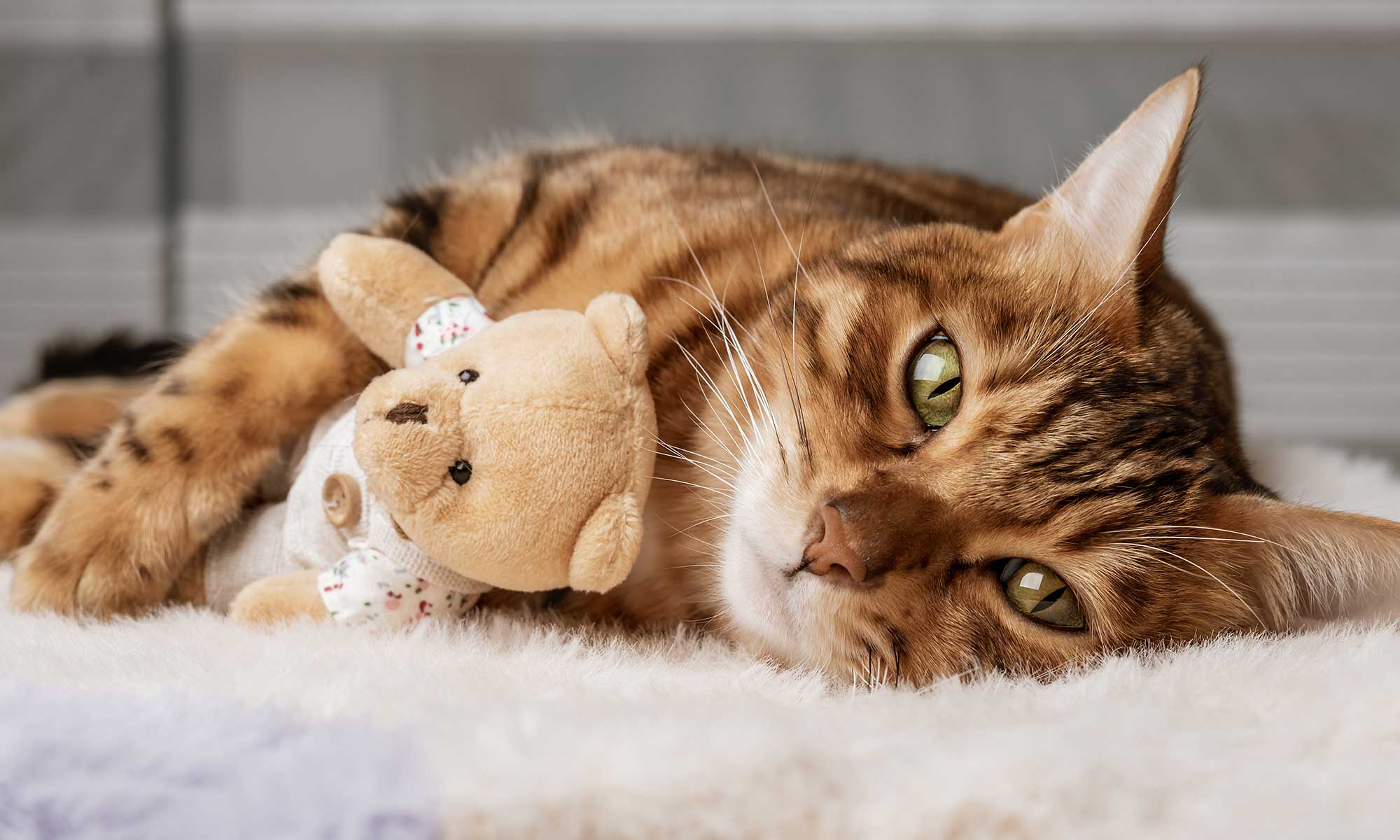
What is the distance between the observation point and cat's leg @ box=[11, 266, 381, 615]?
0.99 meters

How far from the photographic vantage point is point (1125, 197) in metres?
1.05

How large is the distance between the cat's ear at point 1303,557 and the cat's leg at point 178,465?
0.87m

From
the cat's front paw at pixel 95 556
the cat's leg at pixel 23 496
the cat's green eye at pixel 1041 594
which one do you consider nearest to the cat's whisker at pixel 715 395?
the cat's green eye at pixel 1041 594

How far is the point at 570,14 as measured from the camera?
9.02 ft

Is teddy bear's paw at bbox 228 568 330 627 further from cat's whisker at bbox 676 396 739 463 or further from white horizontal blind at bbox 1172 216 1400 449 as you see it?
white horizontal blind at bbox 1172 216 1400 449

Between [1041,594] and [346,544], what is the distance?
627mm

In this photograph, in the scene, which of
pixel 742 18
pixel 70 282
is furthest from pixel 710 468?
pixel 70 282

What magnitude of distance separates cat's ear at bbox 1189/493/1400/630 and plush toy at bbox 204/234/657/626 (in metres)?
0.52

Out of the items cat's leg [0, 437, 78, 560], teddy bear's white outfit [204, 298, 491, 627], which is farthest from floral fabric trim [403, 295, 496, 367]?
cat's leg [0, 437, 78, 560]


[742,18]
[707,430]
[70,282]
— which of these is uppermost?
[742,18]

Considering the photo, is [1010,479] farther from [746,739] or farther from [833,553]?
[746,739]

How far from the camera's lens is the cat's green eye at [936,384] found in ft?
3.12

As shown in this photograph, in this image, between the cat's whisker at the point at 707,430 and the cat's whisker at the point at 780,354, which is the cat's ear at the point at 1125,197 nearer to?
the cat's whisker at the point at 780,354

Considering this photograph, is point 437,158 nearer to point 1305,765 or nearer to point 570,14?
point 570,14
